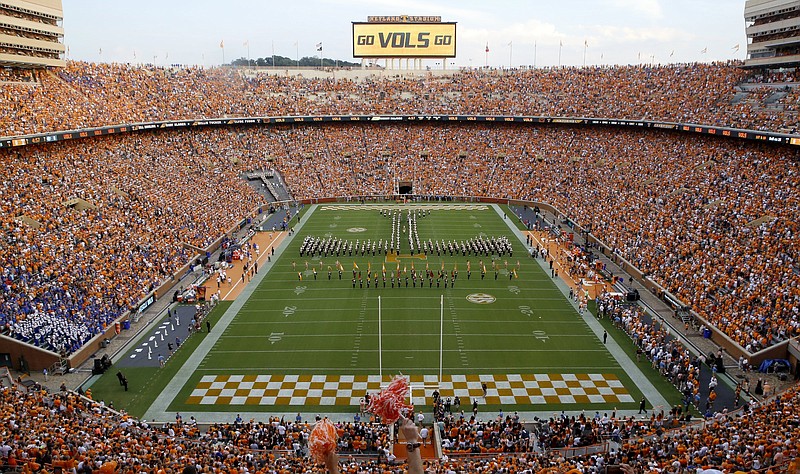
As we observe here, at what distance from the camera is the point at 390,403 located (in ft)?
11.5

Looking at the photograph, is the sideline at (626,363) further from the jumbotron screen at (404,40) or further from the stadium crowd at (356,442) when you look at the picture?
the jumbotron screen at (404,40)

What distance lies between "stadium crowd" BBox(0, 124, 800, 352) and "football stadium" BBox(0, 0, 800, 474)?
0.59 ft

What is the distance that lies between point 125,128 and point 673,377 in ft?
125

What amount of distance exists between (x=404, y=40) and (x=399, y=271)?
41052 millimetres

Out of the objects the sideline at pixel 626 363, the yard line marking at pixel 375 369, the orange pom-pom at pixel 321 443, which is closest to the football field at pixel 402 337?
the yard line marking at pixel 375 369

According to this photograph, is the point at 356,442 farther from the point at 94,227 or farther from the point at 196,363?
the point at 94,227

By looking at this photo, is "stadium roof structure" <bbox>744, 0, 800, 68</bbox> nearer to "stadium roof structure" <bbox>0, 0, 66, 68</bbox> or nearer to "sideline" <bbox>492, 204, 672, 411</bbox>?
"sideline" <bbox>492, 204, 672, 411</bbox>

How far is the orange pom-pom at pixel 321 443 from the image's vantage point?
318 centimetres

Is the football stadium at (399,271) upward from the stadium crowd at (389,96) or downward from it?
downward

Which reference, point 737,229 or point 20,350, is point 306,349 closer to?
point 20,350

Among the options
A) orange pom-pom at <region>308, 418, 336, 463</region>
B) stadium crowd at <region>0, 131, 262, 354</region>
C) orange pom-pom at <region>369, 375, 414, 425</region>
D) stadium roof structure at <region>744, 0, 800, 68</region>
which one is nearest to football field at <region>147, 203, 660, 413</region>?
stadium crowd at <region>0, 131, 262, 354</region>

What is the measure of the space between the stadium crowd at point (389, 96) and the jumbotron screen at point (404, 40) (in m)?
2.99

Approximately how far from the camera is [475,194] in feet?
166

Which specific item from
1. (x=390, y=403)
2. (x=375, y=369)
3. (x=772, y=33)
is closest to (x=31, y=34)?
(x=375, y=369)
